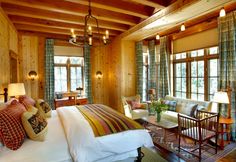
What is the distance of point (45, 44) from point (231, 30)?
511cm

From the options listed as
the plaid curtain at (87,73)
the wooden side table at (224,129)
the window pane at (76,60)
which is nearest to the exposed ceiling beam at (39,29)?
the plaid curtain at (87,73)

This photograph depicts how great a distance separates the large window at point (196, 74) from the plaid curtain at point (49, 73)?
4.01m

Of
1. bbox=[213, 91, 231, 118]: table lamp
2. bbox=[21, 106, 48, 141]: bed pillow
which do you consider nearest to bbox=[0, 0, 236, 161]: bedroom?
bbox=[213, 91, 231, 118]: table lamp

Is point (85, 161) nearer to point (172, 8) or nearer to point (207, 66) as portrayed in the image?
point (172, 8)

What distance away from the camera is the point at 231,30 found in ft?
10.9

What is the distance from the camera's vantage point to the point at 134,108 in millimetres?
4754

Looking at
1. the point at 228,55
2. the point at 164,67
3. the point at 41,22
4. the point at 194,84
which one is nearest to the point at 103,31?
the point at 41,22

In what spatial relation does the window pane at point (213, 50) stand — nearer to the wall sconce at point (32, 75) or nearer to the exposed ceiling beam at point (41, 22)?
the exposed ceiling beam at point (41, 22)

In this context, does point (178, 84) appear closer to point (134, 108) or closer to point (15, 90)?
point (134, 108)

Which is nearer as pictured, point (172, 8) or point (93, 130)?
point (93, 130)

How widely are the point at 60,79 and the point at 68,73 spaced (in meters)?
0.34

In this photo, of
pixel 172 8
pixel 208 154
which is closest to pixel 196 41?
pixel 172 8

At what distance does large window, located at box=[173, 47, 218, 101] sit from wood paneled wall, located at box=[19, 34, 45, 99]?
14.4 ft

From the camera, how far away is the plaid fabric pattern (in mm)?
1618
